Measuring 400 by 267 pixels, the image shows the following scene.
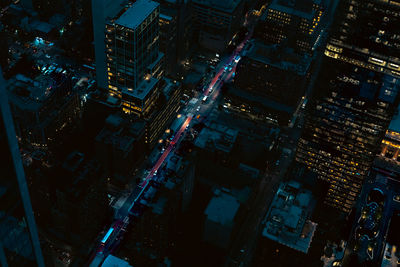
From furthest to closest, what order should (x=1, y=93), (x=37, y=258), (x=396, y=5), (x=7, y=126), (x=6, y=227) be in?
(x=396, y=5), (x=37, y=258), (x=6, y=227), (x=7, y=126), (x=1, y=93)

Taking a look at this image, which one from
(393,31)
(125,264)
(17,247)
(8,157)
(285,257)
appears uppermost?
(393,31)

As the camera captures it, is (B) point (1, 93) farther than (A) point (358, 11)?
No

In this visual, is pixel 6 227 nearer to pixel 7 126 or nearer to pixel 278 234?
pixel 7 126

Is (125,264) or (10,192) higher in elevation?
(125,264)

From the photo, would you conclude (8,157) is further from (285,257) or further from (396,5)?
(396,5)

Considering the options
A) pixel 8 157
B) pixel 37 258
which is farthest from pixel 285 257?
pixel 8 157

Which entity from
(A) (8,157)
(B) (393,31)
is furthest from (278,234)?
(A) (8,157)

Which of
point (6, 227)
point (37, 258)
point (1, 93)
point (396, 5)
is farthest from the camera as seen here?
point (396, 5)
